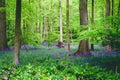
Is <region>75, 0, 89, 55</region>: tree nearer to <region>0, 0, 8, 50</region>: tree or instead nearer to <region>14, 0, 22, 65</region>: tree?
<region>14, 0, 22, 65</region>: tree

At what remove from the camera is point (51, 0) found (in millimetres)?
38656

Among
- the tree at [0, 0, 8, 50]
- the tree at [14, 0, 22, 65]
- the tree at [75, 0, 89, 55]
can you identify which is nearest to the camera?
the tree at [14, 0, 22, 65]

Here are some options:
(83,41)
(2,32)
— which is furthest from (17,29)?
(2,32)

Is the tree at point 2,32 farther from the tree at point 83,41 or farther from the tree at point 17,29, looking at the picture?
the tree at point 17,29

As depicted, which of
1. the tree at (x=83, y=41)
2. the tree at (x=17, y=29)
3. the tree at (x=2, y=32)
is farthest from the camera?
the tree at (x=2, y=32)

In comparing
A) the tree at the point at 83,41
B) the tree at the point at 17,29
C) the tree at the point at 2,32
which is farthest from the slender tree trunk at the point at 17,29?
the tree at the point at 2,32

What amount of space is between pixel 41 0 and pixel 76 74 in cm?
3685

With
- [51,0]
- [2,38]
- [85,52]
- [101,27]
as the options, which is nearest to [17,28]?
[101,27]

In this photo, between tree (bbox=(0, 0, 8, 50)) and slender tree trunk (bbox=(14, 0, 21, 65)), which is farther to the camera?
tree (bbox=(0, 0, 8, 50))

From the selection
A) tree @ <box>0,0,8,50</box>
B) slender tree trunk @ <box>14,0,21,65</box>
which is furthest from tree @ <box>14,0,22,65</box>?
tree @ <box>0,0,8,50</box>

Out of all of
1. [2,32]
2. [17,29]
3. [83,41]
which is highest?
[17,29]

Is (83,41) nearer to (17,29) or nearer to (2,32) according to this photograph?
(17,29)

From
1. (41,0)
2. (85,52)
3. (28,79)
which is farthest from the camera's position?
(41,0)

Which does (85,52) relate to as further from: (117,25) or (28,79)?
(28,79)
